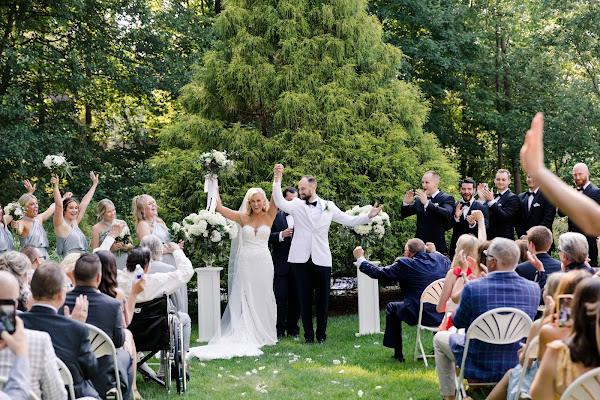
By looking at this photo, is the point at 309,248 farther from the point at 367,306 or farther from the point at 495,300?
the point at 495,300

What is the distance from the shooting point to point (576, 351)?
10.4 ft

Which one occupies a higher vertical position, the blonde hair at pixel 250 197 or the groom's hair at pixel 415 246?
the blonde hair at pixel 250 197

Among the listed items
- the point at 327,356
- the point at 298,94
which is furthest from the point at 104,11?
the point at 327,356

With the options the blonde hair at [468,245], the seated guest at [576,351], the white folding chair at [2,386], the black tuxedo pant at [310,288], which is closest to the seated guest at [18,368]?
the white folding chair at [2,386]

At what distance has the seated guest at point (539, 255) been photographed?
6031 mm

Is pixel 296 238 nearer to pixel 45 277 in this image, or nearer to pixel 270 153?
pixel 270 153

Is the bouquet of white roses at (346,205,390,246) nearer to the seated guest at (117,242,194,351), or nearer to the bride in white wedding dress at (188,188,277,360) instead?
the bride in white wedding dress at (188,188,277,360)

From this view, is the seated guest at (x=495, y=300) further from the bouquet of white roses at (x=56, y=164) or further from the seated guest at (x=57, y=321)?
the bouquet of white roses at (x=56, y=164)

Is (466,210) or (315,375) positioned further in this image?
(466,210)

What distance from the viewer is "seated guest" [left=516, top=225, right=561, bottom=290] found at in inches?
237

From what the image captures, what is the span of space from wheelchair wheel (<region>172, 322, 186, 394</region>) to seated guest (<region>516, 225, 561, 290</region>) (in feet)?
10.3

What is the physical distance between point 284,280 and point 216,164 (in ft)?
6.52

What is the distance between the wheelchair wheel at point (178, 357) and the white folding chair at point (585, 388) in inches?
159

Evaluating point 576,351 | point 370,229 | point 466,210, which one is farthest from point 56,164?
point 576,351
